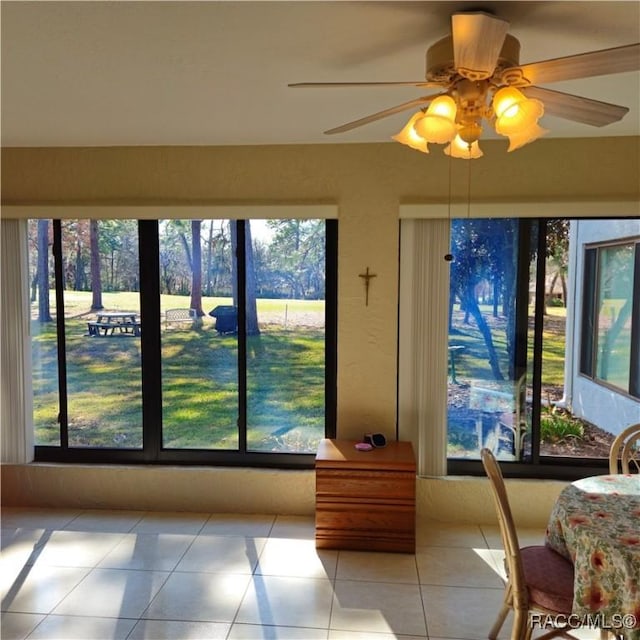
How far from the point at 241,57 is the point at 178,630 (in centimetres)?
246

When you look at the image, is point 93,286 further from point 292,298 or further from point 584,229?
point 584,229

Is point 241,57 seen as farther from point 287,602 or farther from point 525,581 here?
point 287,602

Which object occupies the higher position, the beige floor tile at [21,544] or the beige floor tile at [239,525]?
the beige floor tile at [21,544]

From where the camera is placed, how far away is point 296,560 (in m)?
2.83

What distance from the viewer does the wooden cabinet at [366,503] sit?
9.48 feet

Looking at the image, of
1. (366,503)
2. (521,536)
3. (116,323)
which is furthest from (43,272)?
(521,536)

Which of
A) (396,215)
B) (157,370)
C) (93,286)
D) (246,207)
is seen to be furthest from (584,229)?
(93,286)

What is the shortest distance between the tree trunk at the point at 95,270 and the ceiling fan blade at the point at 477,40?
2.87 metres

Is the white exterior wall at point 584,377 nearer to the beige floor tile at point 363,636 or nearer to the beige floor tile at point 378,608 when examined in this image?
the beige floor tile at point 378,608

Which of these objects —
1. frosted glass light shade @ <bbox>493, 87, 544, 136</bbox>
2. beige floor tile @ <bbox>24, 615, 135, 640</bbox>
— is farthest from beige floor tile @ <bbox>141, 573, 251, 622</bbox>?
frosted glass light shade @ <bbox>493, 87, 544, 136</bbox>

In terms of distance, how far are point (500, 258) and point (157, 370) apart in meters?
2.49

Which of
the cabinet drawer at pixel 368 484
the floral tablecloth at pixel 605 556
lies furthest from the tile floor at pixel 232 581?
the floral tablecloth at pixel 605 556

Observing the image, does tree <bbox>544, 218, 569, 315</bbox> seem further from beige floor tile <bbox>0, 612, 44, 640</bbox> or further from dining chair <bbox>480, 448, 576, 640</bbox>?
→ beige floor tile <bbox>0, 612, 44, 640</bbox>

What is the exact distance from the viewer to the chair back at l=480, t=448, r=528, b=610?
1854 mm
